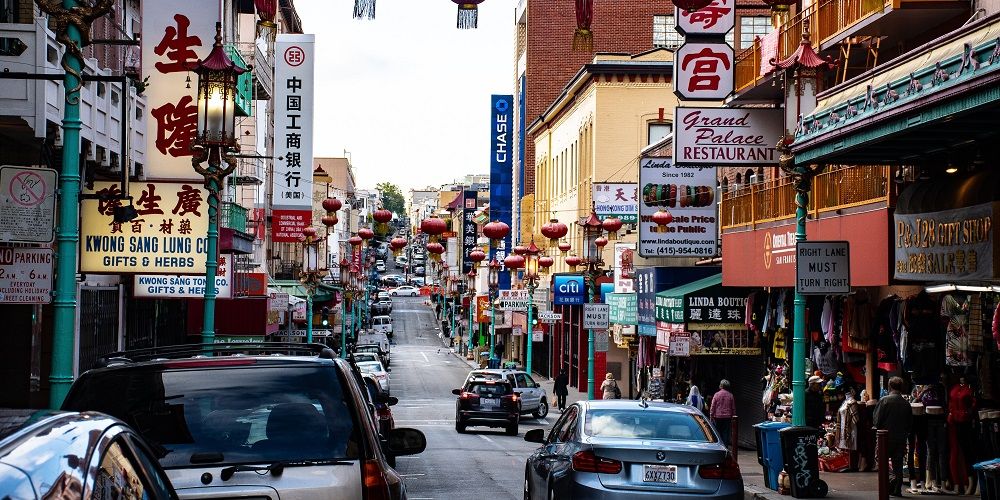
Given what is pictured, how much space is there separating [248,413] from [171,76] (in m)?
21.0

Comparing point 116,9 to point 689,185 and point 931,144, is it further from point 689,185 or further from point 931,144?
point 931,144

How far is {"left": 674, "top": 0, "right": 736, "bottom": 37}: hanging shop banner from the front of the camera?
84.7 ft

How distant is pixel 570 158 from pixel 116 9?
35.5m

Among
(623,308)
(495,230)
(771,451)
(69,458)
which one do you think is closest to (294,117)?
(495,230)

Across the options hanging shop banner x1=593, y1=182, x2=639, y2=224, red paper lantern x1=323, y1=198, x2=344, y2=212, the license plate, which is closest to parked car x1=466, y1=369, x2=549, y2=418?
hanging shop banner x1=593, y1=182, x2=639, y2=224

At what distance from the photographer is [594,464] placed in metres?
12.3

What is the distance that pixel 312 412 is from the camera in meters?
7.53

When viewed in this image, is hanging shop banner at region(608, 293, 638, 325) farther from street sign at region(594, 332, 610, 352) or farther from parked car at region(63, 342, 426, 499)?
parked car at region(63, 342, 426, 499)

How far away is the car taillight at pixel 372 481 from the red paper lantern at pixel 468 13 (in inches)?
358

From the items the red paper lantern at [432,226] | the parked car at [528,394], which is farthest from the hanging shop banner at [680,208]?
the parked car at [528,394]

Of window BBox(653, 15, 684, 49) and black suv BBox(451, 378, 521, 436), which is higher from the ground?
window BBox(653, 15, 684, 49)

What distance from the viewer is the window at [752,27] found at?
4903 centimetres

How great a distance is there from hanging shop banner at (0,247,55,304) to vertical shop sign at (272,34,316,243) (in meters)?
30.9

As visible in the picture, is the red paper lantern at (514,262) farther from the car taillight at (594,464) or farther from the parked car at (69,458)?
the parked car at (69,458)
